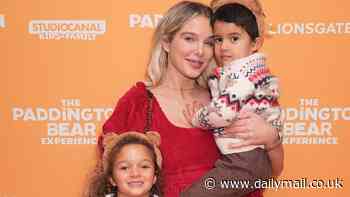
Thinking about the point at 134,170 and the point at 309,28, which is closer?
the point at 134,170

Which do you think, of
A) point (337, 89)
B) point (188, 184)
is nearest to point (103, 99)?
point (188, 184)

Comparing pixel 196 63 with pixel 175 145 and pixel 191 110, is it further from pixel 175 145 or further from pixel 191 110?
pixel 175 145

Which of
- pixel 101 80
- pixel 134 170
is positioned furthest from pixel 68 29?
pixel 134 170

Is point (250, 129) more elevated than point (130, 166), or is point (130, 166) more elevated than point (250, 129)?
point (250, 129)

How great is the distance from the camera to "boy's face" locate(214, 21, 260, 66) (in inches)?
61.9

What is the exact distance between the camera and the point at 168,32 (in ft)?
5.41

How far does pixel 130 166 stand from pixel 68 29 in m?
0.56

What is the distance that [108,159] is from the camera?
1.62 m

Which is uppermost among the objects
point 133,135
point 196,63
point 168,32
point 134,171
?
point 168,32

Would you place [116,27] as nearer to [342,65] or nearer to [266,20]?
[266,20]

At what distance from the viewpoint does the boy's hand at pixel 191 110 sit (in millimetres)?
1665

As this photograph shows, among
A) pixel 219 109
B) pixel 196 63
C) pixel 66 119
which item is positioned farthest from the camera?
pixel 66 119

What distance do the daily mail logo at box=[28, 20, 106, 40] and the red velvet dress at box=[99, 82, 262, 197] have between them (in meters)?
0.28

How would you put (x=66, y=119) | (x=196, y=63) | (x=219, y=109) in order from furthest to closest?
1. (x=66, y=119)
2. (x=196, y=63)
3. (x=219, y=109)
